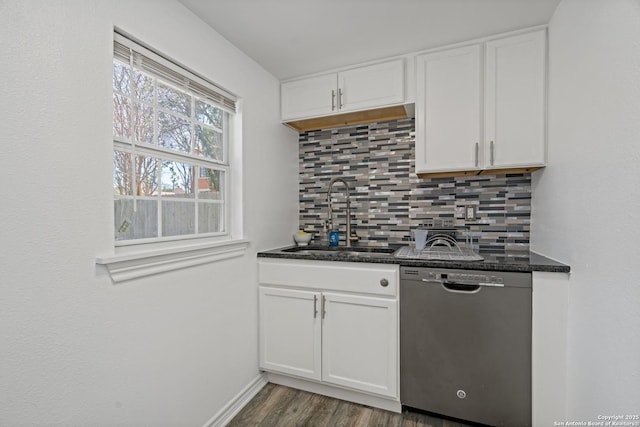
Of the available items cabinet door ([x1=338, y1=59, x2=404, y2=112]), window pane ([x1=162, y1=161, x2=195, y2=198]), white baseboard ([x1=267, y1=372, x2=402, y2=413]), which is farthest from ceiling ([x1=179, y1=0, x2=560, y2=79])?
white baseboard ([x1=267, y1=372, x2=402, y2=413])

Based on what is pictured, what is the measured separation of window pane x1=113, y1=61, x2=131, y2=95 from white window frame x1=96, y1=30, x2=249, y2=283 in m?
0.11

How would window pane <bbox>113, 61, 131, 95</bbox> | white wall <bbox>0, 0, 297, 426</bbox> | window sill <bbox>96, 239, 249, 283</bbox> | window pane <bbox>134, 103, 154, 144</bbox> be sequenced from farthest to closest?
window pane <bbox>134, 103, 154, 144</bbox> → window pane <bbox>113, 61, 131, 95</bbox> → window sill <bbox>96, 239, 249, 283</bbox> → white wall <bbox>0, 0, 297, 426</bbox>

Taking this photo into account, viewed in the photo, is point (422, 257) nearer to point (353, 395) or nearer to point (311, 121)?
point (353, 395)

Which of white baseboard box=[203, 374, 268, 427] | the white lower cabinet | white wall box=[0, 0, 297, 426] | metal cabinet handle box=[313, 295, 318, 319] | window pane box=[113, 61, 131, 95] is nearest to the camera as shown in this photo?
white wall box=[0, 0, 297, 426]

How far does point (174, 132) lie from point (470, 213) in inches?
83.3

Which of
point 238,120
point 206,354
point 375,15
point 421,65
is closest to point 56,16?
point 238,120

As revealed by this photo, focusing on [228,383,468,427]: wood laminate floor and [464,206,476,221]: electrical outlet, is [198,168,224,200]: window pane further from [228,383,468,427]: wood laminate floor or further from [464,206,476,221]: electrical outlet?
[464,206,476,221]: electrical outlet

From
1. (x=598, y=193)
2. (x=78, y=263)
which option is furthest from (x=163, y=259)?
(x=598, y=193)

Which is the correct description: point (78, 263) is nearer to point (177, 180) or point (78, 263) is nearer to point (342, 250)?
point (177, 180)

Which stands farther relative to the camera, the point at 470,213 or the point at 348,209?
the point at 348,209

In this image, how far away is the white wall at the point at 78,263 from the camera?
3.12ft

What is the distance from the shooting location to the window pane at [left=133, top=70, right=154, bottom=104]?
4.76ft

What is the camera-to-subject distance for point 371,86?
222cm

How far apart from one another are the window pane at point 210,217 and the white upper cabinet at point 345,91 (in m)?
1.00
